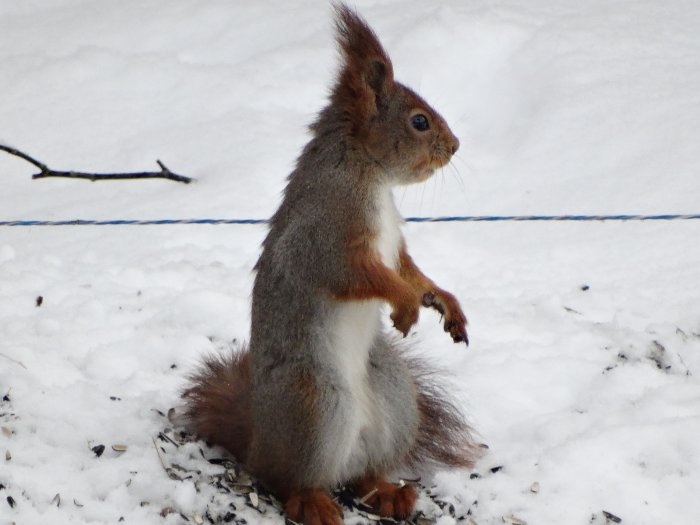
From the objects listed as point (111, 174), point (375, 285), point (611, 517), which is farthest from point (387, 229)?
point (111, 174)

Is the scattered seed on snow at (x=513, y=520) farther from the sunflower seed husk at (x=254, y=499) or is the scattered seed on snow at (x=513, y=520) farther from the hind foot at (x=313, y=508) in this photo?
the sunflower seed husk at (x=254, y=499)

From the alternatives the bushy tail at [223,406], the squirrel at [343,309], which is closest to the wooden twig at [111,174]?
the bushy tail at [223,406]

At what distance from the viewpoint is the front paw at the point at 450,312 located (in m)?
2.60

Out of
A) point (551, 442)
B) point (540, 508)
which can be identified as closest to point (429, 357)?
point (551, 442)

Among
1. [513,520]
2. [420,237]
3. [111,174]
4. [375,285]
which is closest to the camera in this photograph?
[375,285]

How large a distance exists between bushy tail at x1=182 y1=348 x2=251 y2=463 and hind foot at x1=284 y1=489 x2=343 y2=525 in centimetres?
24

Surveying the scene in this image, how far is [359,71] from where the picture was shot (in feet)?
8.70

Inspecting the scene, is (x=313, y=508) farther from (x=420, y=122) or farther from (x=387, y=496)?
(x=420, y=122)

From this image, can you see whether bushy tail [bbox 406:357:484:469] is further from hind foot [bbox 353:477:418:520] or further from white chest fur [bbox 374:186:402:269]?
white chest fur [bbox 374:186:402:269]

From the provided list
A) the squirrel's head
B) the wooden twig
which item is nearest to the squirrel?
the squirrel's head

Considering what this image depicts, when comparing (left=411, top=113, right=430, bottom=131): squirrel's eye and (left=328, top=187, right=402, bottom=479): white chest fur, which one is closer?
(left=328, top=187, right=402, bottom=479): white chest fur

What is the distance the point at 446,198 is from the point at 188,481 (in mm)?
2101

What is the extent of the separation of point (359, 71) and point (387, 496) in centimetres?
99

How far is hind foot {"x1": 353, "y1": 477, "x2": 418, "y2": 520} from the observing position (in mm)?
2666
